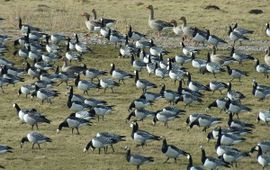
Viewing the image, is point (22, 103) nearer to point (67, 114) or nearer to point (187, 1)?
point (67, 114)

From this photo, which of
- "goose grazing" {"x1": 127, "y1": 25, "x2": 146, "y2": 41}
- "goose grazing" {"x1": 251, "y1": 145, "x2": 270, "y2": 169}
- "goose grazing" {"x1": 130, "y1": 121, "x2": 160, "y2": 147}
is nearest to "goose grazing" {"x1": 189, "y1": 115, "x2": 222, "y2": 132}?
"goose grazing" {"x1": 130, "y1": 121, "x2": 160, "y2": 147}

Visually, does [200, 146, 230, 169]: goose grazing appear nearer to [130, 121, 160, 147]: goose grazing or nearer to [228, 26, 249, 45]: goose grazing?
[130, 121, 160, 147]: goose grazing

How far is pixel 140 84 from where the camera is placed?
34.8 metres

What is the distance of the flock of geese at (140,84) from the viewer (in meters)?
25.9

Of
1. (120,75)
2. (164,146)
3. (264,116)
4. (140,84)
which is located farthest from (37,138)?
(120,75)

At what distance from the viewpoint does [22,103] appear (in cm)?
3334

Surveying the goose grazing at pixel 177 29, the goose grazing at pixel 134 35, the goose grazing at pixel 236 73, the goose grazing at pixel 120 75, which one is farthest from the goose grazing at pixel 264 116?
the goose grazing at pixel 177 29

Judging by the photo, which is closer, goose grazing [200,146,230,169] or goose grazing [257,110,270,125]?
goose grazing [200,146,230,169]

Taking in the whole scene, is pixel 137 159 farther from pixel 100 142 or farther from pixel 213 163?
pixel 213 163

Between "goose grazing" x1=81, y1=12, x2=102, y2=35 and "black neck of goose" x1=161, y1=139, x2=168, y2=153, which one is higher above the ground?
"black neck of goose" x1=161, y1=139, x2=168, y2=153

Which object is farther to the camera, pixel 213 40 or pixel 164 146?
pixel 213 40

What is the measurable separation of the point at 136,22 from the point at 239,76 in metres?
17.0

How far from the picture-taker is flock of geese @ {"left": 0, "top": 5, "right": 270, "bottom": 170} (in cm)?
2588

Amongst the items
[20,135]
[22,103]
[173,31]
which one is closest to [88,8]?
[173,31]
